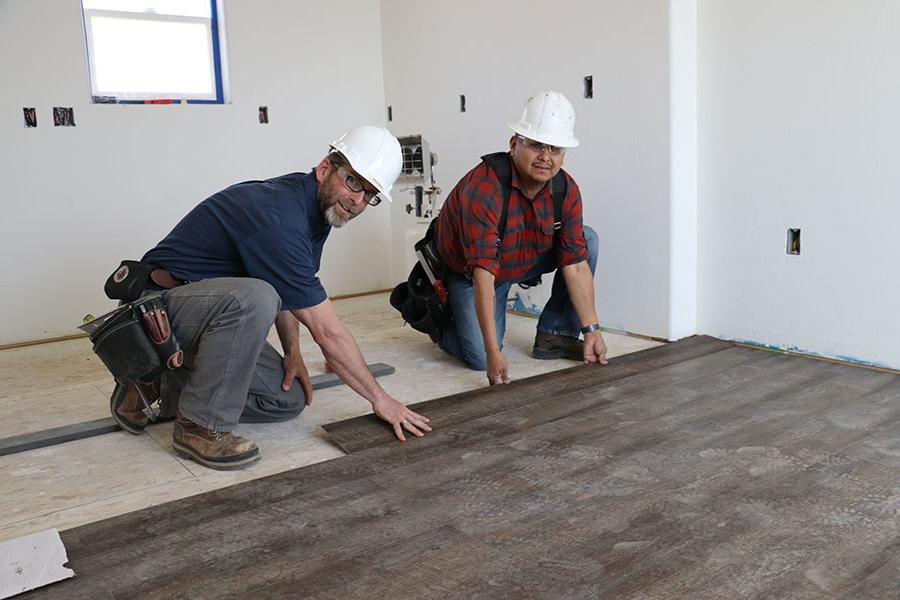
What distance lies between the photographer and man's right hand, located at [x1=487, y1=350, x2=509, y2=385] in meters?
2.80

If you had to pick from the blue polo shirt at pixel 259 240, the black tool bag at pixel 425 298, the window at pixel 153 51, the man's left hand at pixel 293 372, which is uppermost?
the window at pixel 153 51

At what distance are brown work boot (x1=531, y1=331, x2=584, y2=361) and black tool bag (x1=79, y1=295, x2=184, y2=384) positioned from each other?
5.54 ft

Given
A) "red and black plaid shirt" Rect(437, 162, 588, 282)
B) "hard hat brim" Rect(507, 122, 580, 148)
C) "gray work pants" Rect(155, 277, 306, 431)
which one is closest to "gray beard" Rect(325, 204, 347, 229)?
"gray work pants" Rect(155, 277, 306, 431)

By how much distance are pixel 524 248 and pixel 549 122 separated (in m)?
0.54

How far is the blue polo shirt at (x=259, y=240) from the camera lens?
220 cm

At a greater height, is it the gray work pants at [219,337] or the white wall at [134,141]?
the white wall at [134,141]

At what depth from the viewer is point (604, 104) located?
12.0ft

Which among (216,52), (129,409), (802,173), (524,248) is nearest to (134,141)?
(216,52)

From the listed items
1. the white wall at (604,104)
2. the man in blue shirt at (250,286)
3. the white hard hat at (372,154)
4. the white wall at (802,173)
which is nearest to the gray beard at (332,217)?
the man in blue shirt at (250,286)

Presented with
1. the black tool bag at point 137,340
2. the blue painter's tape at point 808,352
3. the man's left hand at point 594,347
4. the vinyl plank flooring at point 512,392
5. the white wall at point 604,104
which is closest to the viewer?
the black tool bag at point 137,340

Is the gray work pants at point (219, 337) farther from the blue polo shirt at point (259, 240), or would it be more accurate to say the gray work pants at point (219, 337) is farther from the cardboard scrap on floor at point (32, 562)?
the cardboard scrap on floor at point (32, 562)

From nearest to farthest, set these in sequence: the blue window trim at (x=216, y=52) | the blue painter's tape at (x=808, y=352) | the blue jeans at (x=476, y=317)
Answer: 1. the blue painter's tape at (x=808, y=352)
2. the blue jeans at (x=476, y=317)
3. the blue window trim at (x=216, y=52)

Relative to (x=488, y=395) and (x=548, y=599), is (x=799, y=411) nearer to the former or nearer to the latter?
(x=488, y=395)

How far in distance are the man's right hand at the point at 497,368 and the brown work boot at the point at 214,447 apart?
929 mm
